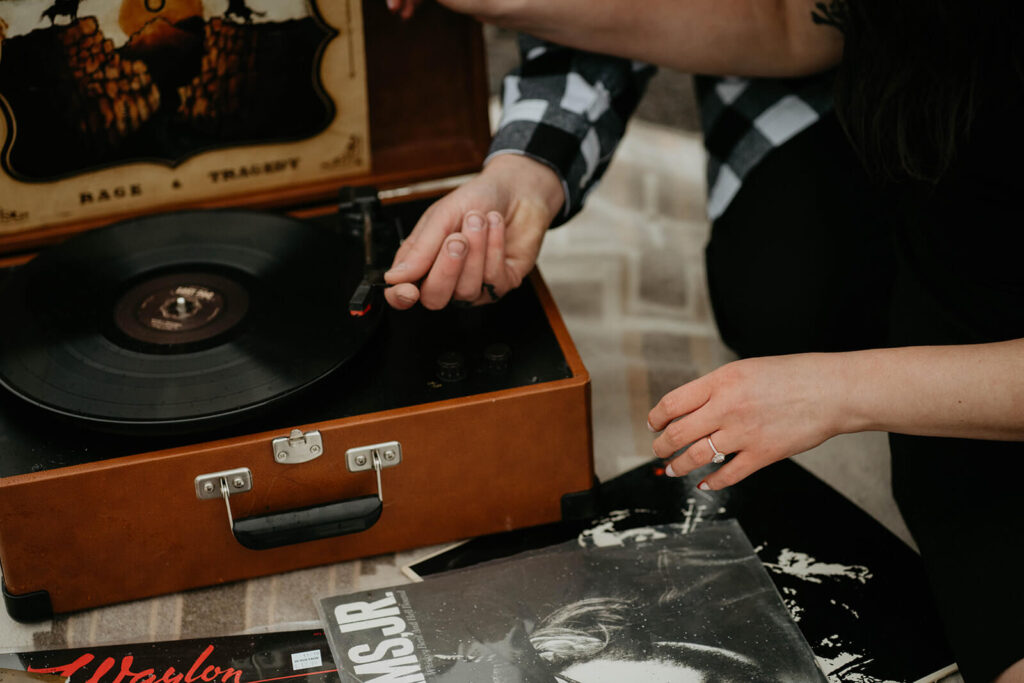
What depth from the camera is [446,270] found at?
3.26ft

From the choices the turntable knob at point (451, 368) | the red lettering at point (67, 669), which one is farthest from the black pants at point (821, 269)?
the red lettering at point (67, 669)

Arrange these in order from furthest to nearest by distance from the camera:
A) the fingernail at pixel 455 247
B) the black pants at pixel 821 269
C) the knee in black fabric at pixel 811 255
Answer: the knee in black fabric at pixel 811 255
the black pants at pixel 821 269
the fingernail at pixel 455 247

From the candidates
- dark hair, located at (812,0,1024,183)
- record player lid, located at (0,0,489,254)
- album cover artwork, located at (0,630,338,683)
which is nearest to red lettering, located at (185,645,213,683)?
album cover artwork, located at (0,630,338,683)

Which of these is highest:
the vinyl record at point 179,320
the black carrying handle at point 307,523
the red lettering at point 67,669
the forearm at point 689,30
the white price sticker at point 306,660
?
the forearm at point 689,30

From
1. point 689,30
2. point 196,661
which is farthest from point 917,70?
point 196,661

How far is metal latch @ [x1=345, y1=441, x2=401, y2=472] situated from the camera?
3.28ft

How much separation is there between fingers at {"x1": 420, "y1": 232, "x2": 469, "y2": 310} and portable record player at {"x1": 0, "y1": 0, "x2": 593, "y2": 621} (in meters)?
0.06

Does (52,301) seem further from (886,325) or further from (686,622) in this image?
(886,325)

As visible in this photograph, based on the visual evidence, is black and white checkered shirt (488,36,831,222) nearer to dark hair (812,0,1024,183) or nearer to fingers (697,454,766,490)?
dark hair (812,0,1024,183)

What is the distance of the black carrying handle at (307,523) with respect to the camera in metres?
1.01

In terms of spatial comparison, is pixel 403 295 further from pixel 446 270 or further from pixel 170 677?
pixel 170 677

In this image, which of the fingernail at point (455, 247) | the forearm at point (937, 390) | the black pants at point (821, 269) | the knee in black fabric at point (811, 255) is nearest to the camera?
the forearm at point (937, 390)

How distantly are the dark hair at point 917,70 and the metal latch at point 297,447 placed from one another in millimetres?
683

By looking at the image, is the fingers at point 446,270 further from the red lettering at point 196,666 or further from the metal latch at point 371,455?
the red lettering at point 196,666
